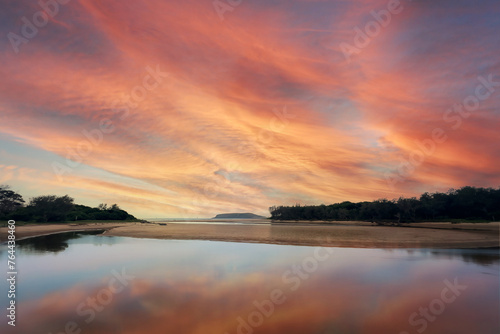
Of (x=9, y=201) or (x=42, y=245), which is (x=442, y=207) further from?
(x=9, y=201)

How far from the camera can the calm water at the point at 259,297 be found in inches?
350

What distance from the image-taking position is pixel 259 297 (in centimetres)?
1192

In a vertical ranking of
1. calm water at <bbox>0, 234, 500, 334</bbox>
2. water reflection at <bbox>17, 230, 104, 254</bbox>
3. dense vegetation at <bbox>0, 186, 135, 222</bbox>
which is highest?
dense vegetation at <bbox>0, 186, 135, 222</bbox>

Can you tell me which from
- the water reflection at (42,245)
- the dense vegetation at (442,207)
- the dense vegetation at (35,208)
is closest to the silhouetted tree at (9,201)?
the dense vegetation at (35,208)

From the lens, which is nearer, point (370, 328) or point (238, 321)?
point (370, 328)

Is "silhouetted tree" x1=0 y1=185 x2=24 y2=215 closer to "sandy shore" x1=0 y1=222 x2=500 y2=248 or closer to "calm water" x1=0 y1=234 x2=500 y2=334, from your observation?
"sandy shore" x1=0 y1=222 x2=500 y2=248

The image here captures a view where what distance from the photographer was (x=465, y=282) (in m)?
14.0

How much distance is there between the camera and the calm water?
29.2ft

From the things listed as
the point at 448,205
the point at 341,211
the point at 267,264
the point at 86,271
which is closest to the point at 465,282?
the point at 267,264

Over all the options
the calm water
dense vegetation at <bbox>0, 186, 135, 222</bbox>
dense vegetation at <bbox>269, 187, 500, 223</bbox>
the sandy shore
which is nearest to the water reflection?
the sandy shore

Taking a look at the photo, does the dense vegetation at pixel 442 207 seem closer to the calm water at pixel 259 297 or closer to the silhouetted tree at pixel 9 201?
the calm water at pixel 259 297

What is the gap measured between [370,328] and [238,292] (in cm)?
612

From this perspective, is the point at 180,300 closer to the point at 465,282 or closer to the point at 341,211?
the point at 465,282

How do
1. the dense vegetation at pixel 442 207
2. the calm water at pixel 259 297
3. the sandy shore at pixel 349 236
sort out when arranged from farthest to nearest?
1. the dense vegetation at pixel 442 207
2. the sandy shore at pixel 349 236
3. the calm water at pixel 259 297
